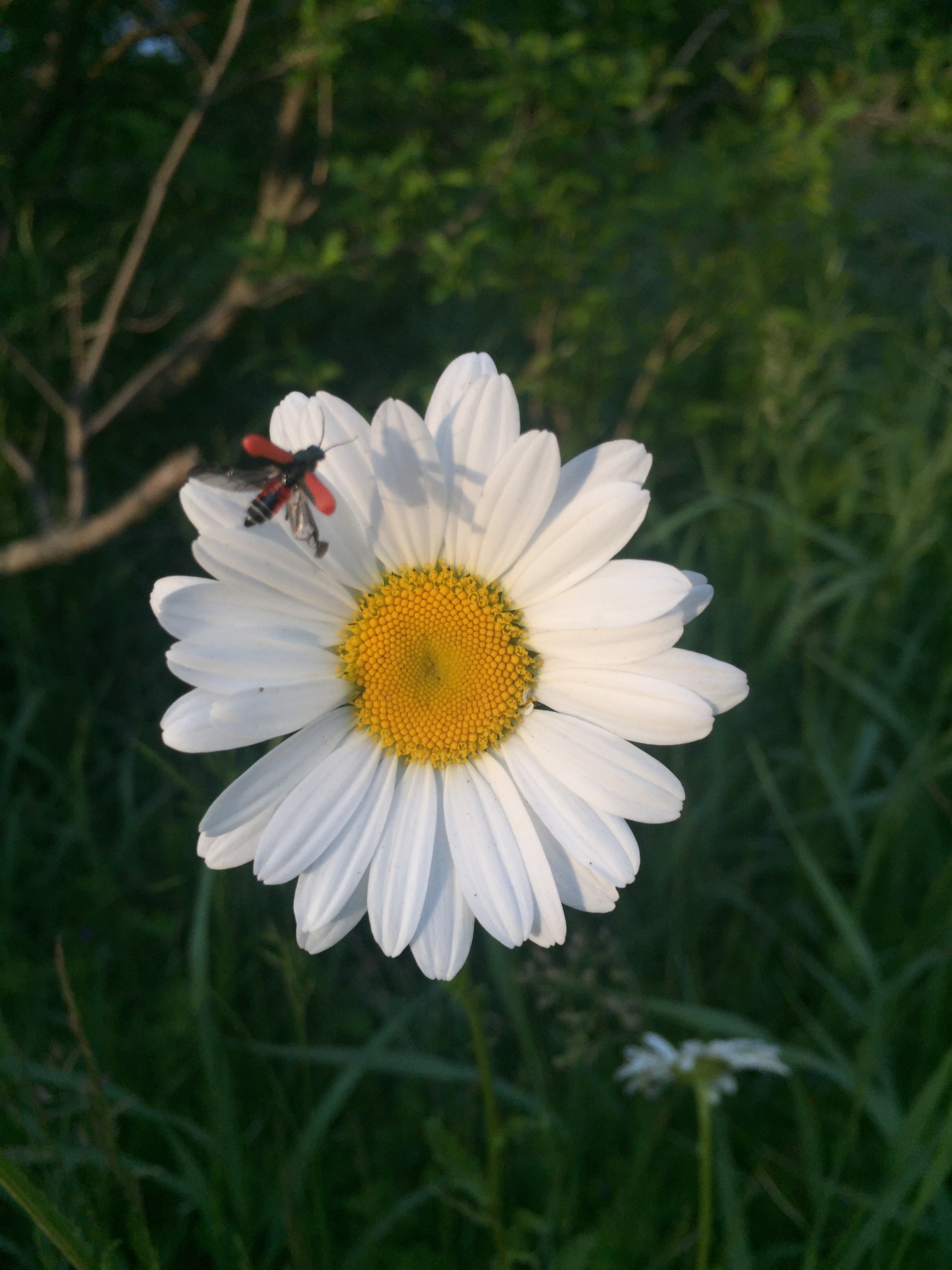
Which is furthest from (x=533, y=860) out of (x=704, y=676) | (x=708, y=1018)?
(x=708, y=1018)

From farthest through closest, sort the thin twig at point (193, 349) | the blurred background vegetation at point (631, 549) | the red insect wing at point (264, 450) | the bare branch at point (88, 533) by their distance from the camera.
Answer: the thin twig at point (193, 349), the bare branch at point (88, 533), the blurred background vegetation at point (631, 549), the red insect wing at point (264, 450)

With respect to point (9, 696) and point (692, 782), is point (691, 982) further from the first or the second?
point (9, 696)

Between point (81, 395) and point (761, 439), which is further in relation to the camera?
point (761, 439)

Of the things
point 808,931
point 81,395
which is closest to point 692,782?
point 808,931

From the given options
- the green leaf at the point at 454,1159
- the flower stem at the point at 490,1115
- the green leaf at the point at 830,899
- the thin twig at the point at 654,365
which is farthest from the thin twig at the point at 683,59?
the green leaf at the point at 454,1159

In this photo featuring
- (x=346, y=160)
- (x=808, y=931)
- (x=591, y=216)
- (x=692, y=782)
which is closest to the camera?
(x=808, y=931)

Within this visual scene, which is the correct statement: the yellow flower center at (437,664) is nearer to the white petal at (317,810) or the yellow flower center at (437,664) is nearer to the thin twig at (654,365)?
the white petal at (317,810)

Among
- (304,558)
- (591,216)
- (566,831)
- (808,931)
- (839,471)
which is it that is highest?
(591,216)
